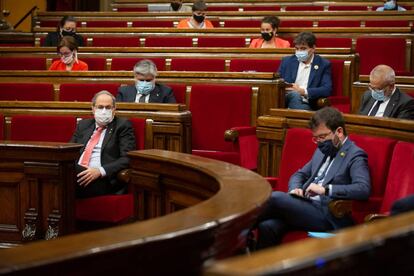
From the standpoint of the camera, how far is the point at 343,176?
296 centimetres

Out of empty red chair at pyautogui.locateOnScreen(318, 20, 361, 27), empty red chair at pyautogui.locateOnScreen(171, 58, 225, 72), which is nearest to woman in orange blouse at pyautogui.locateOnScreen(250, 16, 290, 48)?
empty red chair at pyautogui.locateOnScreen(171, 58, 225, 72)

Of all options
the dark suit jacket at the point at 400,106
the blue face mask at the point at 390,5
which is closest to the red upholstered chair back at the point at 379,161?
the dark suit jacket at the point at 400,106

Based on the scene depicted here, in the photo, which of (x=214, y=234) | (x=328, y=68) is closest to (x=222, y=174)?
(x=214, y=234)

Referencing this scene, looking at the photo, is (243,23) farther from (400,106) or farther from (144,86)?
(400,106)

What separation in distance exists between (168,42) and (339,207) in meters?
3.44

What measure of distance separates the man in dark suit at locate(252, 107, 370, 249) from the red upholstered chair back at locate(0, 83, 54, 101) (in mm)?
1943

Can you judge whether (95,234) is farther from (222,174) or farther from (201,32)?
(201,32)

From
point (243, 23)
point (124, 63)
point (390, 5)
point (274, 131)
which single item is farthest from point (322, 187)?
point (390, 5)

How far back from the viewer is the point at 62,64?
5.22m

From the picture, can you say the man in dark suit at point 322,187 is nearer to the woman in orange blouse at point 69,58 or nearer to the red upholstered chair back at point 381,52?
the woman in orange blouse at point 69,58

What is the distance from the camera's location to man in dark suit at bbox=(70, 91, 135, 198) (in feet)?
11.8

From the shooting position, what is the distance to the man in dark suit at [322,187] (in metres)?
2.82

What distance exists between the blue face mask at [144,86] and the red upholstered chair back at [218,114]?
0.23 metres

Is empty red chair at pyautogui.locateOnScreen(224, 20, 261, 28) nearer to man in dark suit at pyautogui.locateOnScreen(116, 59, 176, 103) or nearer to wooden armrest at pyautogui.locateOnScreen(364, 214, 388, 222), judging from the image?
man in dark suit at pyautogui.locateOnScreen(116, 59, 176, 103)
